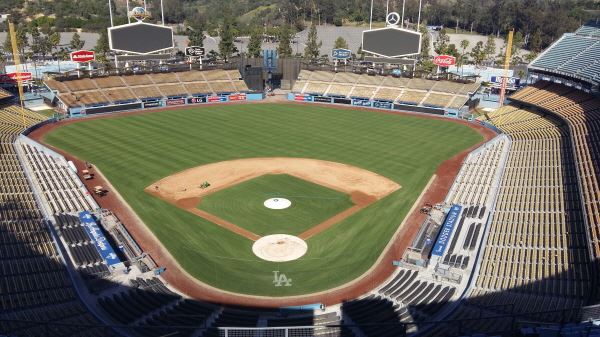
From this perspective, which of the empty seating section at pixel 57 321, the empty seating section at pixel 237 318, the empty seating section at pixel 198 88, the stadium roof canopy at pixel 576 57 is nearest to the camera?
the empty seating section at pixel 57 321

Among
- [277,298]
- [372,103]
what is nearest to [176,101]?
[372,103]

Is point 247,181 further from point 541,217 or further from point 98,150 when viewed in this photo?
point 541,217

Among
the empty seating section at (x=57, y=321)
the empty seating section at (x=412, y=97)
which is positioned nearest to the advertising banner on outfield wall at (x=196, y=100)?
the empty seating section at (x=412, y=97)

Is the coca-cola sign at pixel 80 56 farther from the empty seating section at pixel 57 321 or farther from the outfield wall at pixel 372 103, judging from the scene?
the empty seating section at pixel 57 321

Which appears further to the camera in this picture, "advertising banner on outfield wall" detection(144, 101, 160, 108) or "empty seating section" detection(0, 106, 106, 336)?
"advertising banner on outfield wall" detection(144, 101, 160, 108)

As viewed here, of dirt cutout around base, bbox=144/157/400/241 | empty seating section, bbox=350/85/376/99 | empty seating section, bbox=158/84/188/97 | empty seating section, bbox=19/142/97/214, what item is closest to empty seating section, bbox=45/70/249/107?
empty seating section, bbox=158/84/188/97

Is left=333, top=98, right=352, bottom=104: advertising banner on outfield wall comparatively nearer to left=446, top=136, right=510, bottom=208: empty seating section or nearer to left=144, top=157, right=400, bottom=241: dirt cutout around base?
left=446, top=136, right=510, bottom=208: empty seating section

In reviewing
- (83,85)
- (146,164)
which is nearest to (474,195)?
(146,164)

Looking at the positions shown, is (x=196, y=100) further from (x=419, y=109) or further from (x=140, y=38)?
(x=419, y=109)
